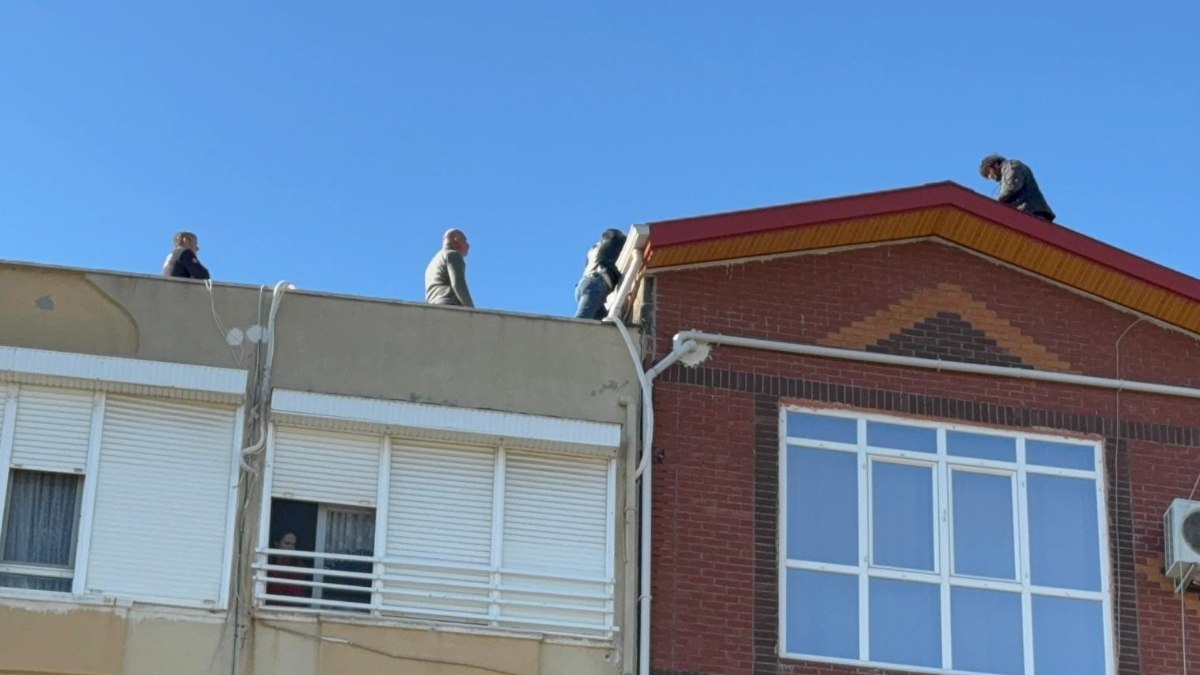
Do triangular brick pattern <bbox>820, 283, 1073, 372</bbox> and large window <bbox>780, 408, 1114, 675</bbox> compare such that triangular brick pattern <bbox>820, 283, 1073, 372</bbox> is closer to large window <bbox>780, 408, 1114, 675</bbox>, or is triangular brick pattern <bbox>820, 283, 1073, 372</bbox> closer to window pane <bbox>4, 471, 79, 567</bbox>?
large window <bbox>780, 408, 1114, 675</bbox>

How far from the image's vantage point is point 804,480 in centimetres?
1839

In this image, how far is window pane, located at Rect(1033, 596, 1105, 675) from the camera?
18.2 m

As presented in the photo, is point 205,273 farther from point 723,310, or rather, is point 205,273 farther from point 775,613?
point 775,613

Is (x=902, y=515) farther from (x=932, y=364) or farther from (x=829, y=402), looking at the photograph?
(x=932, y=364)

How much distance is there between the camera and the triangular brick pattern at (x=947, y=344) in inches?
750

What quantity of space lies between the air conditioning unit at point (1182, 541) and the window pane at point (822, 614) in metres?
2.67

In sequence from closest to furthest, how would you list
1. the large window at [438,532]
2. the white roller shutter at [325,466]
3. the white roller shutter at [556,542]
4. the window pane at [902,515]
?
the large window at [438,532] < the white roller shutter at [556,542] < the white roller shutter at [325,466] < the window pane at [902,515]

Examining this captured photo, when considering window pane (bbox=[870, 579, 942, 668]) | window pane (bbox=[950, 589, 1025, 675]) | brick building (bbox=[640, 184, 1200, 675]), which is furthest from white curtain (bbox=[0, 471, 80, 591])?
window pane (bbox=[950, 589, 1025, 675])

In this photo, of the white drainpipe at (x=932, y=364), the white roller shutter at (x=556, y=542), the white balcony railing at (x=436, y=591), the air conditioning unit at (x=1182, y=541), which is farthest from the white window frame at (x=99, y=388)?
the air conditioning unit at (x=1182, y=541)

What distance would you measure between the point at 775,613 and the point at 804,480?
1.21m

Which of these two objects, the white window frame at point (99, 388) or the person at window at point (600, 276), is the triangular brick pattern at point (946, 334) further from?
the white window frame at point (99, 388)

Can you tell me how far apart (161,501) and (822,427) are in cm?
540

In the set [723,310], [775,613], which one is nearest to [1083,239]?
[723,310]

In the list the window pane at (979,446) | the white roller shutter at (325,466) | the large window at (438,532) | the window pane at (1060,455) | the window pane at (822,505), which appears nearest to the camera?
the large window at (438,532)
